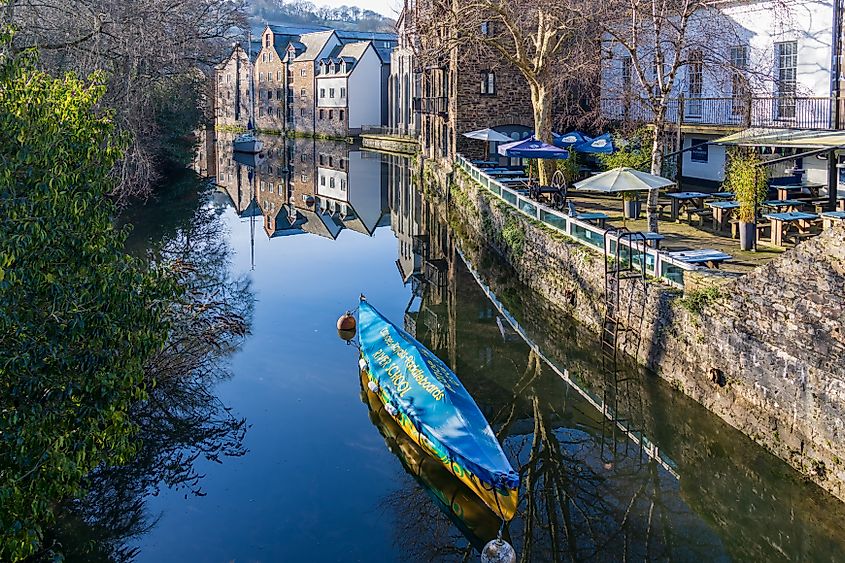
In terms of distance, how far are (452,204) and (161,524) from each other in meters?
24.6

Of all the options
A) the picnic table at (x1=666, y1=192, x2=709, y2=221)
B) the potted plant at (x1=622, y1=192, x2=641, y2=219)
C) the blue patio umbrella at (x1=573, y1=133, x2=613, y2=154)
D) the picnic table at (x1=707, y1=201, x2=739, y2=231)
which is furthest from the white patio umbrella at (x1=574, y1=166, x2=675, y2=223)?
the blue patio umbrella at (x1=573, y1=133, x2=613, y2=154)

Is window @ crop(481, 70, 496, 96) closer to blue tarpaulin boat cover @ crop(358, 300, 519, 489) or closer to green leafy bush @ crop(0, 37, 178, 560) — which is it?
blue tarpaulin boat cover @ crop(358, 300, 519, 489)

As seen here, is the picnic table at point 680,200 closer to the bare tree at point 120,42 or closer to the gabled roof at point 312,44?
the bare tree at point 120,42

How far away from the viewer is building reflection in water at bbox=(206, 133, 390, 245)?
34.4m

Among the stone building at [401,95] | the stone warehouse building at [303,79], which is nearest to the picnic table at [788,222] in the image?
the stone building at [401,95]

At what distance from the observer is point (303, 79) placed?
7844 cm

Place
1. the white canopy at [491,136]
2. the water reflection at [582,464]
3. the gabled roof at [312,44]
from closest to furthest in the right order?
the water reflection at [582,464] → the white canopy at [491,136] → the gabled roof at [312,44]

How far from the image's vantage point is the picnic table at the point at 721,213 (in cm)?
1902

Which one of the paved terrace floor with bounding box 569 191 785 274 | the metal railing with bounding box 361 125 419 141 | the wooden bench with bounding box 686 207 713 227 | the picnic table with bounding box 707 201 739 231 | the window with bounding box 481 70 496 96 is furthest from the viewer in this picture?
the metal railing with bounding box 361 125 419 141

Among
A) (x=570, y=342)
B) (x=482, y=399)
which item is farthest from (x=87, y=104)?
(x=570, y=342)

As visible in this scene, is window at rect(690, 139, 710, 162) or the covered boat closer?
the covered boat

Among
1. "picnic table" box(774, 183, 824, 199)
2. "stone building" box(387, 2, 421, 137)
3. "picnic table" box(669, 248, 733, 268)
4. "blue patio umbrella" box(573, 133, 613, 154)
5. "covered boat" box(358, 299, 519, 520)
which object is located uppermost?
"stone building" box(387, 2, 421, 137)

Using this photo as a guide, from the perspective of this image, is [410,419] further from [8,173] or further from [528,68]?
[528,68]

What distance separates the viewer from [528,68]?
28.0 meters
